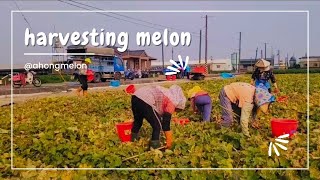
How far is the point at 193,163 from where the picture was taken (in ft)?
12.5

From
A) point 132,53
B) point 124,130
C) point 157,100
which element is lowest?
point 124,130

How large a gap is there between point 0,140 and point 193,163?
94.6 inches

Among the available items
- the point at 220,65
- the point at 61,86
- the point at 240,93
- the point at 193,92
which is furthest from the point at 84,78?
the point at 240,93

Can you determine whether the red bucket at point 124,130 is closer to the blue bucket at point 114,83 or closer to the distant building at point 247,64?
the distant building at point 247,64

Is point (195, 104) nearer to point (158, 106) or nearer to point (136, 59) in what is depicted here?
point (136, 59)

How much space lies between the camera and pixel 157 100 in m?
4.39

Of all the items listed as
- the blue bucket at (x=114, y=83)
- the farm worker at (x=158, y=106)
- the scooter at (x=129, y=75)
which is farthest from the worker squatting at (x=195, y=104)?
the blue bucket at (x=114, y=83)

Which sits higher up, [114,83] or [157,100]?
[114,83]

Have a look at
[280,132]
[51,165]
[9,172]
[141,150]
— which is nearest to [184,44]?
[141,150]

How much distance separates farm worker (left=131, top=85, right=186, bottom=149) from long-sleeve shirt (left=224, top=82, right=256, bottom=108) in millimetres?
848

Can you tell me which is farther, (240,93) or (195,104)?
(195,104)

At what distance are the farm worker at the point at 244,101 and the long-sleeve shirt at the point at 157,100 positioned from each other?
97 cm

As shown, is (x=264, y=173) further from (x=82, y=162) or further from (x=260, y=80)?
(x=260, y=80)

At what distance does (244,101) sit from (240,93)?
0.13 meters
